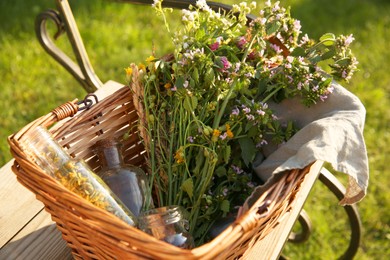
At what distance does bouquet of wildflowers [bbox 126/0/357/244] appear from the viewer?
3.69 ft

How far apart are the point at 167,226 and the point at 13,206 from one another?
1.54 feet

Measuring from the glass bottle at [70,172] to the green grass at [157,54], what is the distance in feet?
3.45

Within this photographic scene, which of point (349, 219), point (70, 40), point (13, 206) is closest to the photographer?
point (13, 206)

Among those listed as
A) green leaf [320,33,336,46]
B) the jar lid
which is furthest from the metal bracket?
green leaf [320,33,336,46]

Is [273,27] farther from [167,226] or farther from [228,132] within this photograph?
[167,226]

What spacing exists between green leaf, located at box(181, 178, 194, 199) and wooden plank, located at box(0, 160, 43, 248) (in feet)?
1.15

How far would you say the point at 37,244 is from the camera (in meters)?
1.22

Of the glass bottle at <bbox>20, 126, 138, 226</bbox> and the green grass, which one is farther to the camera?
the green grass

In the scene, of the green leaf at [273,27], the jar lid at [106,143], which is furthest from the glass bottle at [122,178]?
the green leaf at [273,27]

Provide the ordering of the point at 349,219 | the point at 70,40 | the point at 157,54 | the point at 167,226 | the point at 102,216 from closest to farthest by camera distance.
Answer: the point at 102,216
the point at 167,226
the point at 70,40
the point at 349,219
the point at 157,54

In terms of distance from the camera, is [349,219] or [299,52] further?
[349,219]

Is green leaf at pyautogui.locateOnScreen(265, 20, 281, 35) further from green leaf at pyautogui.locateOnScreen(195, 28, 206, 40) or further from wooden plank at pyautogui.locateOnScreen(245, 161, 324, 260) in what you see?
wooden plank at pyautogui.locateOnScreen(245, 161, 324, 260)

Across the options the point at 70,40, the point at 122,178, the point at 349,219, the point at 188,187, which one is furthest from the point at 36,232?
the point at 349,219

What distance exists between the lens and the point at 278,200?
963mm
